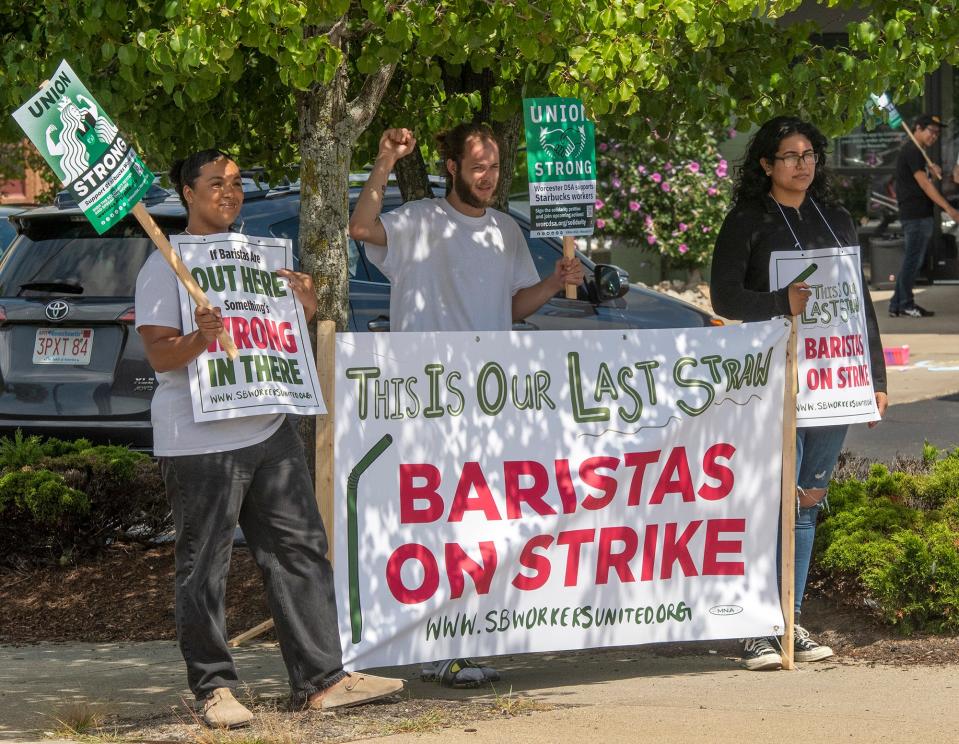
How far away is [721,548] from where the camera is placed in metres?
5.47

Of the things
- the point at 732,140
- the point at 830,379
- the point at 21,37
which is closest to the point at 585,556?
the point at 830,379

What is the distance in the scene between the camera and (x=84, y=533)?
7145mm

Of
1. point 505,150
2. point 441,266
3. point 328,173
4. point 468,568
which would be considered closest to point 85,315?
point 505,150

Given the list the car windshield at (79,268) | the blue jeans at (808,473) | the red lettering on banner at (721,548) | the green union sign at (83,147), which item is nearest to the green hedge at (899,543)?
the blue jeans at (808,473)

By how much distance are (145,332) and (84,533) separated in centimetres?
281

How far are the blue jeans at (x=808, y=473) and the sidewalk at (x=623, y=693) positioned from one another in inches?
14.7

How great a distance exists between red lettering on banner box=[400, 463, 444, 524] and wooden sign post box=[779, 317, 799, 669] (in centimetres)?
126

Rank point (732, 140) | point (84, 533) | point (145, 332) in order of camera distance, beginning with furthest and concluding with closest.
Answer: point (732, 140), point (84, 533), point (145, 332)

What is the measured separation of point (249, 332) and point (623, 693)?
171 centimetres

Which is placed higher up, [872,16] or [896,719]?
[872,16]

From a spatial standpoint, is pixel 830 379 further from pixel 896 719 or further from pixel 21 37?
pixel 21 37

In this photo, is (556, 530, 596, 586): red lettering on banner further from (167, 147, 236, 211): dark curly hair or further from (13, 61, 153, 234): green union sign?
(13, 61, 153, 234): green union sign

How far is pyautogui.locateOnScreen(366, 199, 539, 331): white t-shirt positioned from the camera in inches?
209

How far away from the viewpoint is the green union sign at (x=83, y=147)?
14.6 ft
